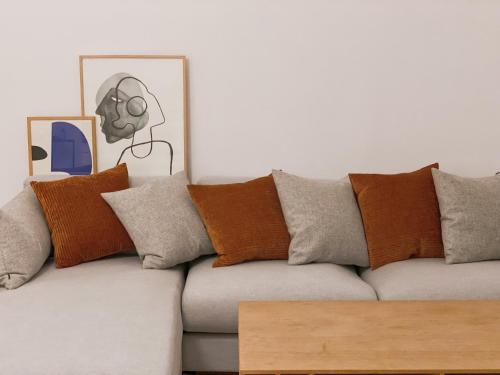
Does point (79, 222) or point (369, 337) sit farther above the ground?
point (79, 222)

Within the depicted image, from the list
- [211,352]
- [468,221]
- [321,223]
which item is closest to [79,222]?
[211,352]

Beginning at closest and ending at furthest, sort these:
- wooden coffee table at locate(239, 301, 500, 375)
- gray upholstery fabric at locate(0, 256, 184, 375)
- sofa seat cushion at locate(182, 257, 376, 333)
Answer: wooden coffee table at locate(239, 301, 500, 375) → gray upholstery fabric at locate(0, 256, 184, 375) → sofa seat cushion at locate(182, 257, 376, 333)

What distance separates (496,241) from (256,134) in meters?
1.49

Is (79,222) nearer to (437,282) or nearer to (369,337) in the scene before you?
(369,337)

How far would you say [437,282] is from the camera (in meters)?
2.96

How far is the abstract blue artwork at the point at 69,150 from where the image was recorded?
3828mm

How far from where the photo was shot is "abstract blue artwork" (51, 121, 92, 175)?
3.83 m

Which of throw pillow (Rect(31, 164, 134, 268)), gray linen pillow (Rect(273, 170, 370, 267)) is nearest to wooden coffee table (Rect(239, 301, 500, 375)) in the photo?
gray linen pillow (Rect(273, 170, 370, 267))

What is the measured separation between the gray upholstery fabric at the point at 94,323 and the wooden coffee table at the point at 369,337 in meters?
0.33

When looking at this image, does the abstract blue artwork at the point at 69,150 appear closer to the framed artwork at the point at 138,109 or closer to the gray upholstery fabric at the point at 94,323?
the framed artwork at the point at 138,109

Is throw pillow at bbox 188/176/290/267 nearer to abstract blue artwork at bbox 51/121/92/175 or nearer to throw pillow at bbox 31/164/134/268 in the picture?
throw pillow at bbox 31/164/134/268

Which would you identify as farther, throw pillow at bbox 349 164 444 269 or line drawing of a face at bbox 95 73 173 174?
line drawing of a face at bbox 95 73 173 174

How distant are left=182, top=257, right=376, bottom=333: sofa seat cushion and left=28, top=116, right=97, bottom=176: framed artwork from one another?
119 centimetres

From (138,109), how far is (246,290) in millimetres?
1450
